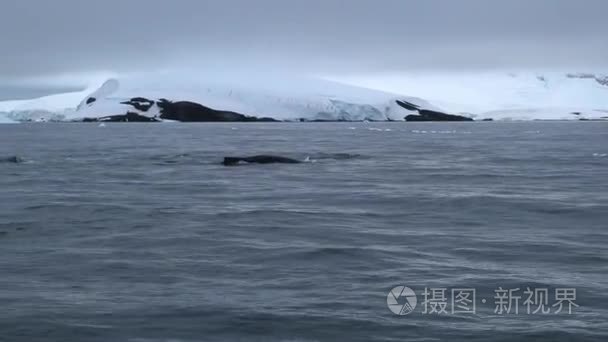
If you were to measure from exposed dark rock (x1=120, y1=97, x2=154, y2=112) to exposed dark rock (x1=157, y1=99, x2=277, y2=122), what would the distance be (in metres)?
2.53

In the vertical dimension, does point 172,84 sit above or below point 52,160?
above

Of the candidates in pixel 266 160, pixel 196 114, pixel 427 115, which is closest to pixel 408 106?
pixel 427 115

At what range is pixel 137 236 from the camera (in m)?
14.7

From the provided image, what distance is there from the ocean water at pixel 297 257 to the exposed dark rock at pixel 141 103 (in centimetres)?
12425

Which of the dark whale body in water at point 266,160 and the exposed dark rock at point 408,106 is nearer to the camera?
the dark whale body in water at point 266,160

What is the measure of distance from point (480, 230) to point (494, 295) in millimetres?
5221

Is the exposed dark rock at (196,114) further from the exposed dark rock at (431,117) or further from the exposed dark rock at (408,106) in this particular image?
the exposed dark rock at (431,117)

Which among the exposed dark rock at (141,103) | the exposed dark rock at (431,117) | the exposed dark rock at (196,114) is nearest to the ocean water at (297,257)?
the exposed dark rock at (196,114)

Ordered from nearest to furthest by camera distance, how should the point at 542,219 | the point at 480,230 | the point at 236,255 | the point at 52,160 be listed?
the point at 236,255 < the point at 480,230 < the point at 542,219 < the point at 52,160

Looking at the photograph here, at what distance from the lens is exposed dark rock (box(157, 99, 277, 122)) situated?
14575 cm

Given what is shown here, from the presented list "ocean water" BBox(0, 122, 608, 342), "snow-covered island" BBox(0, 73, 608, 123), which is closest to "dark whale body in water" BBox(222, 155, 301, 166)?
"ocean water" BBox(0, 122, 608, 342)

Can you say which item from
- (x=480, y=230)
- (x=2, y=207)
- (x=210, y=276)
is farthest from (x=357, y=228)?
(x=2, y=207)

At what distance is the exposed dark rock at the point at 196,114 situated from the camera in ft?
478

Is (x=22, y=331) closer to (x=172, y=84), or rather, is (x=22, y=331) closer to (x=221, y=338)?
(x=221, y=338)
